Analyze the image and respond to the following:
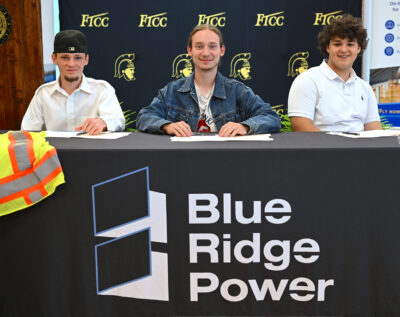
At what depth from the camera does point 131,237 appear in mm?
1492

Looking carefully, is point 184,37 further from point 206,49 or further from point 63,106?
point 206,49

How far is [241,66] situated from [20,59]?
205 centimetres

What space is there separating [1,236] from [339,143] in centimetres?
116

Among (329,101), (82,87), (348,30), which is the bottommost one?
(329,101)

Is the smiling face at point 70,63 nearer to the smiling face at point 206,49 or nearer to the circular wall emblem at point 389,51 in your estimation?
the smiling face at point 206,49

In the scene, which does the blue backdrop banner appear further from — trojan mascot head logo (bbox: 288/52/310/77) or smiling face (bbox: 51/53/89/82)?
smiling face (bbox: 51/53/89/82)

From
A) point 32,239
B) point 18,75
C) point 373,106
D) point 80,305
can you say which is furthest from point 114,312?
point 18,75

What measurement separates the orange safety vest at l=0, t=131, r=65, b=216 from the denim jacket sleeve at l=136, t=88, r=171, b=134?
521 mm

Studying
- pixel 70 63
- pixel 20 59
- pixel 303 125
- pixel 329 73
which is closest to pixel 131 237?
pixel 303 125

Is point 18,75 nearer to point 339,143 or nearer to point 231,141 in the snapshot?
point 231,141

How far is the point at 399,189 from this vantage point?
1443 millimetres

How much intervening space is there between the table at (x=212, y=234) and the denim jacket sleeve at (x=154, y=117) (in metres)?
0.37

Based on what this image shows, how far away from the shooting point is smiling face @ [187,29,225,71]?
2.12m

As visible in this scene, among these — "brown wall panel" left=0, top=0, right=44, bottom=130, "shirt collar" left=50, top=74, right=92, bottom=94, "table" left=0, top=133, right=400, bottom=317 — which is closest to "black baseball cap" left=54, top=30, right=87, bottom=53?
"shirt collar" left=50, top=74, right=92, bottom=94
